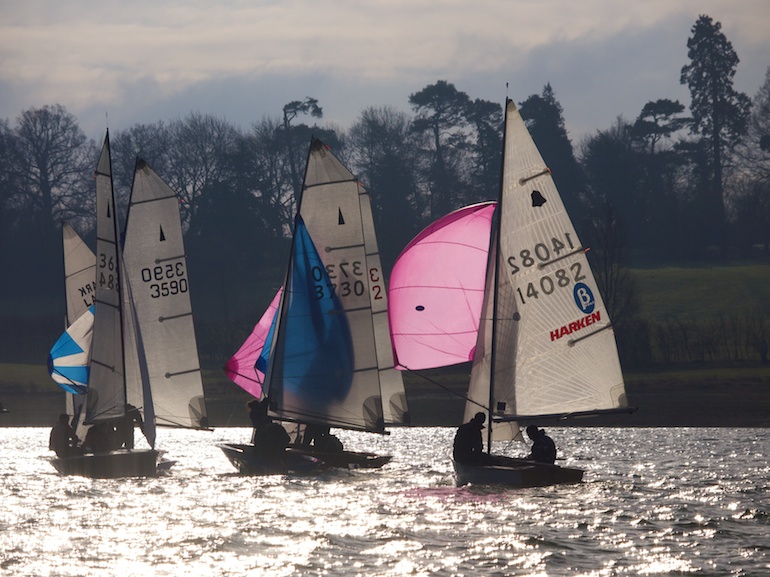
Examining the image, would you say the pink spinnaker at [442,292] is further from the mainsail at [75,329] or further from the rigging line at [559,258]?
the mainsail at [75,329]

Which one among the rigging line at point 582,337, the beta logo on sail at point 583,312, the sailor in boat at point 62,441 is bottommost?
the sailor in boat at point 62,441

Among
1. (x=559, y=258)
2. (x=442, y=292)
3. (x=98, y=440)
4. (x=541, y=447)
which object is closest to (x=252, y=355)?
(x=98, y=440)

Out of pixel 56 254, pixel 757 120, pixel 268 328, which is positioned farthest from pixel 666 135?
pixel 268 328

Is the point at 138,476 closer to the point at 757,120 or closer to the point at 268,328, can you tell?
the point at 268,328

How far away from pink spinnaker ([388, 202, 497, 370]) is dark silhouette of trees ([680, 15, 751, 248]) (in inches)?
3596

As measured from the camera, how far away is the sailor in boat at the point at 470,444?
92.6 ft

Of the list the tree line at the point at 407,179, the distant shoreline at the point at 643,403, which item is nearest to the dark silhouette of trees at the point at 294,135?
the tree line at the point at 407,179

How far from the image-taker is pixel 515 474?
2727 centimetres

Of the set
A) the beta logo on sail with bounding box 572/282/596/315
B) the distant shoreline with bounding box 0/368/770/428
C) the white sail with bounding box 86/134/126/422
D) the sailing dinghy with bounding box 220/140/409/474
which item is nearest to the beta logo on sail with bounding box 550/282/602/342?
the beta logo on sail with bounding box 572/282/596/315

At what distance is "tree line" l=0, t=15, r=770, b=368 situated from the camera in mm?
103562

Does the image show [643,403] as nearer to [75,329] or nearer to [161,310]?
[161,310]

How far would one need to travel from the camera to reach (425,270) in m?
31.1

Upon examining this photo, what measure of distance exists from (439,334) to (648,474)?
6.76 m

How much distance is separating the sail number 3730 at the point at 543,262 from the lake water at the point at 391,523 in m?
4.21
